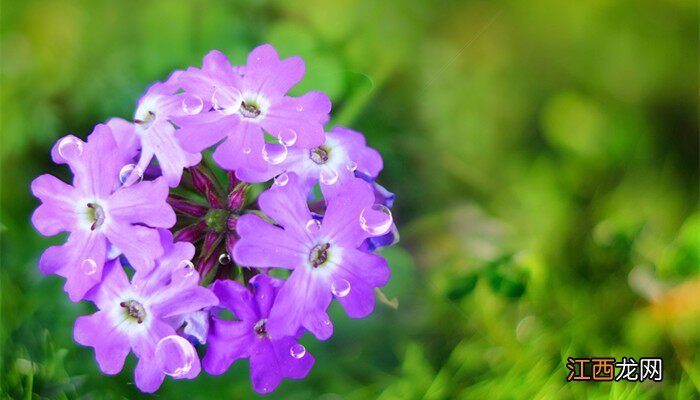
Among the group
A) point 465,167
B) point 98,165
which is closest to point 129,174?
point 98,165

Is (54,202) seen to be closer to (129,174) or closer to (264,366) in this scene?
(129,174)

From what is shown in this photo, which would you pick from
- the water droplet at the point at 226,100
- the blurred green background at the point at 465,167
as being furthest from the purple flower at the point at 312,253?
the blurred green background at the point at 465,167

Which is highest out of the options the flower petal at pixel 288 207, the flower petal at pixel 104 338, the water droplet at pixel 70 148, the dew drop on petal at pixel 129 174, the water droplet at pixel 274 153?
the water droplet at pixel 274 153

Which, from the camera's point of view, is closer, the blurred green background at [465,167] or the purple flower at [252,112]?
the purple flower at [252,112]

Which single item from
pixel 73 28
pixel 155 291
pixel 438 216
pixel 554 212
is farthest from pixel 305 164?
pixel 73 28

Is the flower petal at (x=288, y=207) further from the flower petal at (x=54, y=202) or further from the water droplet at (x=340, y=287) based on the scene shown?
the flower petal at (x=54, y=202)

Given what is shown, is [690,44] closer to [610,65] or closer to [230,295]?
[610,65]

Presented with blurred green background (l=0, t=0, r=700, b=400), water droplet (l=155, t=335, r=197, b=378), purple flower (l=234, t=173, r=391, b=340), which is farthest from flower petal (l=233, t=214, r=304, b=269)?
blurred green background (l=0, t=0, r=700, b=400)

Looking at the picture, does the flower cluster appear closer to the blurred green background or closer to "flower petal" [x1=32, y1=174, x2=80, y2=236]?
"flower petal" [x1=32, y1=174, x2=80, y2=236]
